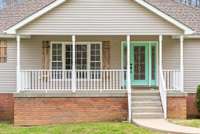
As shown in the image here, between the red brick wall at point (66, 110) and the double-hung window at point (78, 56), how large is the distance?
10.1 feet

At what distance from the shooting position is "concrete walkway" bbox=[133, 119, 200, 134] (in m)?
16.9

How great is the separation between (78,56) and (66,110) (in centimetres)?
377

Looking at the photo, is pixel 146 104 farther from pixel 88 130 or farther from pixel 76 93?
pixel 88 130

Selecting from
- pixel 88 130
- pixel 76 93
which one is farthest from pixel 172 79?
pixel 88 130

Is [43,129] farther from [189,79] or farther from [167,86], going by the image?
[189,79]

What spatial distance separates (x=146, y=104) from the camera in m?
21.4

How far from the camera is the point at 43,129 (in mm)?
18688

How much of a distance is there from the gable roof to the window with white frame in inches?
97.1

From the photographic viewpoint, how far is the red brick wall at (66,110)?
69.1 feet

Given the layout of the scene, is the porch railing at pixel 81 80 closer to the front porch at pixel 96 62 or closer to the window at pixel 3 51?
the front porch at pixel 96 62

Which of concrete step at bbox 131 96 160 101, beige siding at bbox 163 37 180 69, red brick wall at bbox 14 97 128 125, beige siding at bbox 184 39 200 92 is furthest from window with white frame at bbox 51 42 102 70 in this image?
beige siding at bbox 184 39 200 92

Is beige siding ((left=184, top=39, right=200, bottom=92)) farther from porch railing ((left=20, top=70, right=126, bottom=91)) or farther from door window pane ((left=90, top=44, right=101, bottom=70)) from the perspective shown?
door window pane ((left=90, top=44, right=101, bottom=70))

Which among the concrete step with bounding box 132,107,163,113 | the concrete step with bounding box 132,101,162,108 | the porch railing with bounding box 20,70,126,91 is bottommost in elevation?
the concrete step with bounding box 132,107,163,113

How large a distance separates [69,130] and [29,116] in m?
3.52
